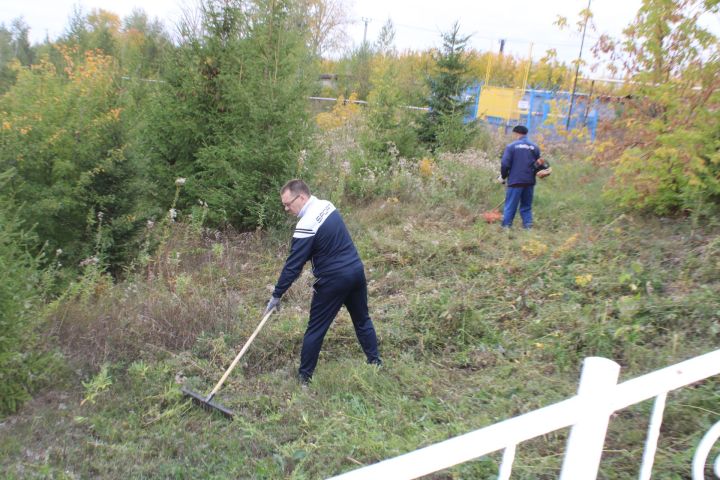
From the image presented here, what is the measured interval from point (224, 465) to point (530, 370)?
258cm

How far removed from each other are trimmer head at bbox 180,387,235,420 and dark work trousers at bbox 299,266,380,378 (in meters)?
0.82

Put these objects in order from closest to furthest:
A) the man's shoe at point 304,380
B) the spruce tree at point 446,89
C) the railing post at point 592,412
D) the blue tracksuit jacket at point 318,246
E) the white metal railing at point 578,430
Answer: the white metal railing at point 578,430 < the railing post at point 592,412 < the blue tracksuit jacket at point 318,246 < the man's shoe at point 304,380 < the spruce tree at point 446,89

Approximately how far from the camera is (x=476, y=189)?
10.5m

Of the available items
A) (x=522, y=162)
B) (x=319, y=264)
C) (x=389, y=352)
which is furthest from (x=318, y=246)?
(x=522, y=162)

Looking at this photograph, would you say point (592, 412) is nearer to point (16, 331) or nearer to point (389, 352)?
point (389, 352)

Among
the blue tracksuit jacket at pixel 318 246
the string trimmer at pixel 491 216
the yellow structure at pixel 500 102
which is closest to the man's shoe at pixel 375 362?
the blue tracksuit jacket at pixel 318 246

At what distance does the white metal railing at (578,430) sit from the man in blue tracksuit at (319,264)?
3114 millimetres

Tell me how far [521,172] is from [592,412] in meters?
7.46

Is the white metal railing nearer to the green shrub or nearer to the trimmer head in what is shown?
the trimmer head

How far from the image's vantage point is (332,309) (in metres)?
4.77

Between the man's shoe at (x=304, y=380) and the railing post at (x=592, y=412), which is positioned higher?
the railing post at (x=592, y=412)

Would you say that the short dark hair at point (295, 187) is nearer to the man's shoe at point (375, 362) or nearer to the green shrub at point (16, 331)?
the man's shoe at point (375, 362)

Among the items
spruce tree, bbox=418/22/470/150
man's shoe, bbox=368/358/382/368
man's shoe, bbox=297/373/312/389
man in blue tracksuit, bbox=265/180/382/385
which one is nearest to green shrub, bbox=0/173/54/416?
man in blue tracksuit, bbox=265/180/382/385

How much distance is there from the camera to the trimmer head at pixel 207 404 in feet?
14.0
